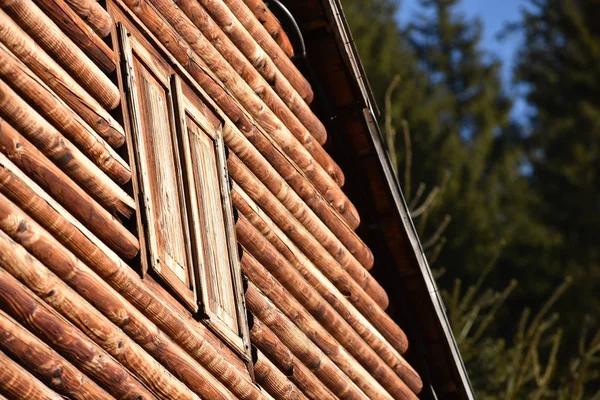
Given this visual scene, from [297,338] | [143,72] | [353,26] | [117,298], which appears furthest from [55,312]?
[353,26]

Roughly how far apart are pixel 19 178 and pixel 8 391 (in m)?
0.77

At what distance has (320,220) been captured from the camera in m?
6.64

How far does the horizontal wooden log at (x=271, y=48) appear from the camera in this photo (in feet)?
21.2

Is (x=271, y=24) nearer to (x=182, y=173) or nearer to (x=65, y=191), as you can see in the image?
(x=182, y=173)

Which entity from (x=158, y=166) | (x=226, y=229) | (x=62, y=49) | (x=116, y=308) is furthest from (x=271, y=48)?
(x=116, y=308)

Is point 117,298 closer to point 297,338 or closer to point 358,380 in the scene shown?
point 297,338

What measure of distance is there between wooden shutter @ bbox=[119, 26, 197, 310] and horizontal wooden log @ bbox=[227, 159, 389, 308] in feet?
2.36

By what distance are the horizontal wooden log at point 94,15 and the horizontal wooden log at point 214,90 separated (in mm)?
388

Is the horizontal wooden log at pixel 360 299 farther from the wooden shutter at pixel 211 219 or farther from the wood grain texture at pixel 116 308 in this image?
the wood grain texture at pixel 116 308

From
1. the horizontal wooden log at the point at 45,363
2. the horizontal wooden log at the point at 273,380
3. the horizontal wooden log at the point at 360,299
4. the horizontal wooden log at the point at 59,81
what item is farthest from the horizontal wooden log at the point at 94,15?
the horizontal wooden log at the point at 273,380

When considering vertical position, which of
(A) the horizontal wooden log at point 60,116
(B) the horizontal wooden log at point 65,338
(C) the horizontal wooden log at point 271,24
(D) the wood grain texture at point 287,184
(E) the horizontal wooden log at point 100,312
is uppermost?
(C) the horizontal wooden log at point 271,24

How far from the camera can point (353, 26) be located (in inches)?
1124

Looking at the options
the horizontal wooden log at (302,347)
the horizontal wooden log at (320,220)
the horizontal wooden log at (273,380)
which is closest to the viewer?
the horizontal wooden log at (273,380)

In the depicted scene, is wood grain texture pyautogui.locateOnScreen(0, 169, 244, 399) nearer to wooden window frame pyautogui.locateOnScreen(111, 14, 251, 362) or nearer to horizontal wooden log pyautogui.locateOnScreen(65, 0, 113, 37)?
wooden window frame pyautogui.locateOnScreen(111, 14, 251, 362)
